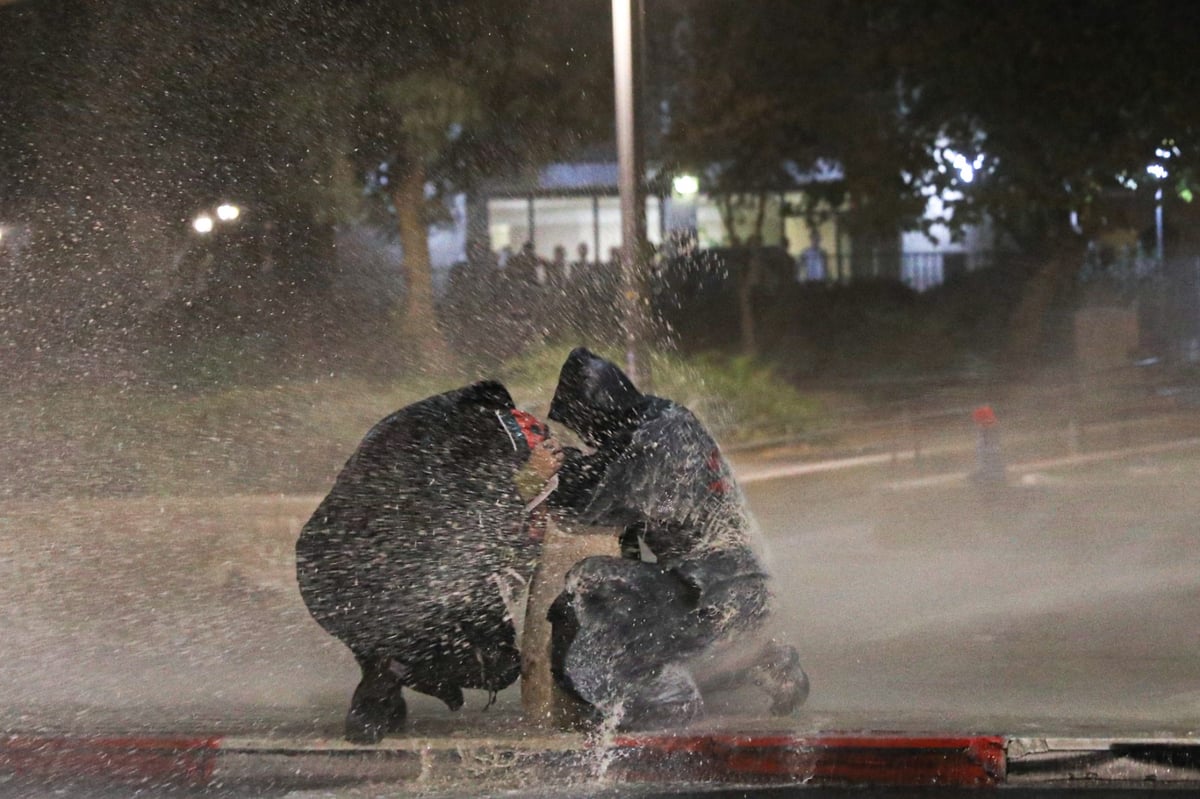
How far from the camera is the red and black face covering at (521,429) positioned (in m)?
3.94

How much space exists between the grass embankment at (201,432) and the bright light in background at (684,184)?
8056mm

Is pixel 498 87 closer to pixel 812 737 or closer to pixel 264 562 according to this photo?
pixel 264 562

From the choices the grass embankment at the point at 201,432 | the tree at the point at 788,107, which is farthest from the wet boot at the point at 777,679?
the tree at the point at 788,107

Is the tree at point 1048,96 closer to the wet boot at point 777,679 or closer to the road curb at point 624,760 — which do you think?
the wet boot at point 777,679

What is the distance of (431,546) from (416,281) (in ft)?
30.1

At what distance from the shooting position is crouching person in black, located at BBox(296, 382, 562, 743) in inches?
153

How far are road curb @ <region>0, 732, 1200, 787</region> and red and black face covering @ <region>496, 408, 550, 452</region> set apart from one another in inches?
33.8

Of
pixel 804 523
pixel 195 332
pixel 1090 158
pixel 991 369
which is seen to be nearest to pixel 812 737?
pixel 804 523

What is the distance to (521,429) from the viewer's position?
397 cm

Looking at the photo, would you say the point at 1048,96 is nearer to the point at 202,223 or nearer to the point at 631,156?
the point at 631,156

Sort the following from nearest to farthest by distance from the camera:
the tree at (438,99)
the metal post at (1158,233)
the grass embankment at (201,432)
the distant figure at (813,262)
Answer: the grass embankment at (201,432)
the tree at (438,99)
the metal post at (1158,233)
the distant figure at (813,262)

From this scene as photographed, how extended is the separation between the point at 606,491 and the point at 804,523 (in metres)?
4.36

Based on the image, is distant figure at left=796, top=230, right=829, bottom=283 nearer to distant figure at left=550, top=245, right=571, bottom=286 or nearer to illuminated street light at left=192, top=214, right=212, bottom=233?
distant figure at left=550, top=245, right=571, bottom=286

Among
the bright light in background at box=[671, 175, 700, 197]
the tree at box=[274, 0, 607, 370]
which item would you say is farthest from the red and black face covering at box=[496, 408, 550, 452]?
the bright light in background at box=[671, 175, 700, 197]
